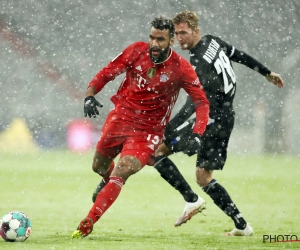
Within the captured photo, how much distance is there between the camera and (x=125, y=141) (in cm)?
553

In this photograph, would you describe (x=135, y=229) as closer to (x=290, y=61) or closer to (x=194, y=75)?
(x=194, y=75)

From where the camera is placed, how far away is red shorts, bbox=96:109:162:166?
5.35 m

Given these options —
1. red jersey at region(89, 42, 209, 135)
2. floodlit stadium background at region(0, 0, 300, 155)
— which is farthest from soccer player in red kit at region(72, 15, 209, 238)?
floodlit stadium background at region(0, 0, 300, 155)

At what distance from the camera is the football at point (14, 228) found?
16.2 ft

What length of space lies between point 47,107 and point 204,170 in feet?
65.5

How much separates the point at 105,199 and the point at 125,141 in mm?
645

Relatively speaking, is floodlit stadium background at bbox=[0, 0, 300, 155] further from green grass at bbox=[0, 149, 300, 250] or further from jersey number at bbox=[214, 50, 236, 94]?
jersey number at bbox=[214, 50, 236, 94]

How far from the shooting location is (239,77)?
24.9 metres

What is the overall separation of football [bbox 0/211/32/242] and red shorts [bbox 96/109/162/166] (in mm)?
888

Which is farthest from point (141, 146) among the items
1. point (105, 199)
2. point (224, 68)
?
point (224, 68)

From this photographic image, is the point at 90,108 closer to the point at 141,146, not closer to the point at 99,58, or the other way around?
the point at 141,146

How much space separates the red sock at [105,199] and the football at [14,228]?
47 centimetres

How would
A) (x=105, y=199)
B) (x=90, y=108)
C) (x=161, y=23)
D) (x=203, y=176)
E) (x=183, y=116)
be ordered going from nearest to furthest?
1. (x=105, y=199)
2. (x=90, y=108)
3. (x=161, y=23)
4. (x=203, y=176)
5. (x=183, y=116)

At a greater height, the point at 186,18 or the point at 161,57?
the point at 186,18
